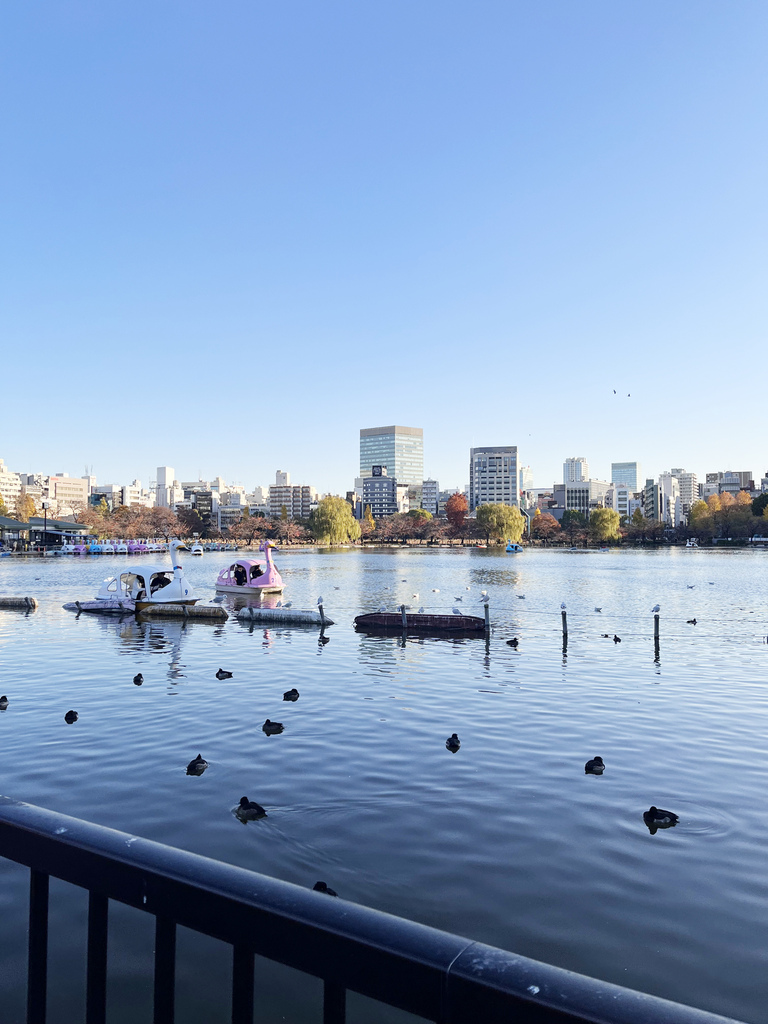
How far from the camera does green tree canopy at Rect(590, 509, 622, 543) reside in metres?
186

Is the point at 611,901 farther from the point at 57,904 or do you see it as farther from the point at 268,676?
the point at 268,676

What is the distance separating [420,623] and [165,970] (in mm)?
36496

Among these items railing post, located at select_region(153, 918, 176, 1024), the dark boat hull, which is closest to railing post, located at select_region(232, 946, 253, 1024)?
railing post, located at select_region(153, 918, 176, 1024)

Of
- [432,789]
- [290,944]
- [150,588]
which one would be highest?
[290,944]

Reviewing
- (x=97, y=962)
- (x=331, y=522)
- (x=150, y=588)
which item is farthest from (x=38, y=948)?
(x=331, y=522)

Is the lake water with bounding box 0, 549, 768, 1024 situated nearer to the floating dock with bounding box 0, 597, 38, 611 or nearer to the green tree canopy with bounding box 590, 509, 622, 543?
the floating dock with bounding box 0, 597, 38, 611

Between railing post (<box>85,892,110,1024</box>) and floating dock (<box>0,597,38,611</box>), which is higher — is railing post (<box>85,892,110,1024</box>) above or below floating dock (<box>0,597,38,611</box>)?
above

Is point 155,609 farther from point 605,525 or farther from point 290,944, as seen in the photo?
point 605,525

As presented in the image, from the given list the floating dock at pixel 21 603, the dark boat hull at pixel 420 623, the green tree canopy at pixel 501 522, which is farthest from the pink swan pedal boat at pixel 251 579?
the green tree canopy at pixel 501 522

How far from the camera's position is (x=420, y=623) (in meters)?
38.5

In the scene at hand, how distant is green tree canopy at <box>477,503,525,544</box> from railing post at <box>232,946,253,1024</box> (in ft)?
578

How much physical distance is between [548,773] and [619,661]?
15990 mm

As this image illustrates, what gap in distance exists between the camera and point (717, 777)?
52.2ft

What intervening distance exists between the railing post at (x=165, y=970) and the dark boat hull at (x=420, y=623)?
3524cm
